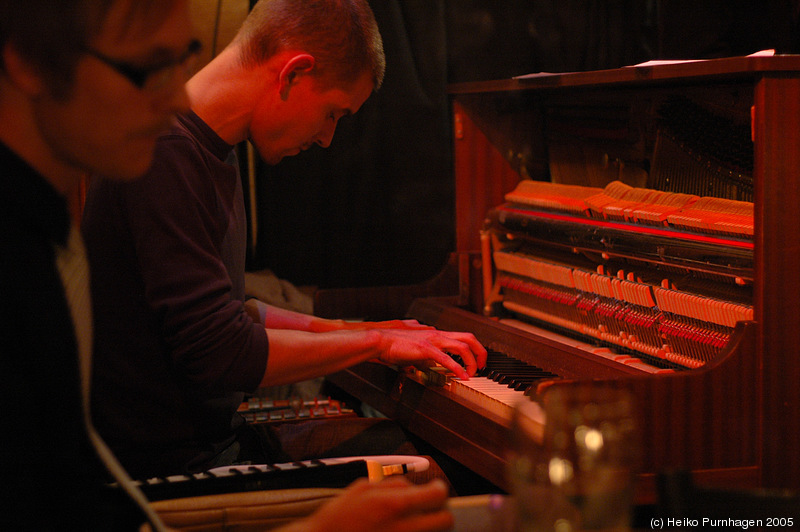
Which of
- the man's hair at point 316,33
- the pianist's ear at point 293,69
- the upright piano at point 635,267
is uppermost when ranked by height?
the man's hair at point 316,33

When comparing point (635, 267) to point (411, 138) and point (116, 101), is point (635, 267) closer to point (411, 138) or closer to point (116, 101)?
point (116, 101)

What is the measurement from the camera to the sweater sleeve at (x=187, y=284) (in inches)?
68.4

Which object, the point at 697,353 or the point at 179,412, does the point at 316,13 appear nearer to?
the point at 179,412

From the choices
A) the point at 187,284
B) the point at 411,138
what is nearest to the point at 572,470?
the point at 187,284

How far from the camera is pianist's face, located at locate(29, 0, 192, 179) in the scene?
3.36 feet

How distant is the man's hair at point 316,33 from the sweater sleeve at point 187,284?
35 centimetres

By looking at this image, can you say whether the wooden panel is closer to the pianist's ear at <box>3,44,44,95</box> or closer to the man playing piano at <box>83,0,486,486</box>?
the man playing piano at <box>83,0,486,486</box>

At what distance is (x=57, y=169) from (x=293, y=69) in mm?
969

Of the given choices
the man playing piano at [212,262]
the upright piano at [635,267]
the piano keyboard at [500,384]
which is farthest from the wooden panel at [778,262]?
the man playing piano at [212,262]

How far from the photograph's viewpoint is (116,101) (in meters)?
1.04

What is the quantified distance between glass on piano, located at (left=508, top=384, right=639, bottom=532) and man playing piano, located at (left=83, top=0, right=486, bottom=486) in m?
1.04

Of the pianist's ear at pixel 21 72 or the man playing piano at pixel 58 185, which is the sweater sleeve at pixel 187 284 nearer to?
the man playing piano at pixel 58 185

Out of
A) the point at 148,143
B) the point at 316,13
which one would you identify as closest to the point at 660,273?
the point at 316,13

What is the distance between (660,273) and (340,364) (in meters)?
0.94
